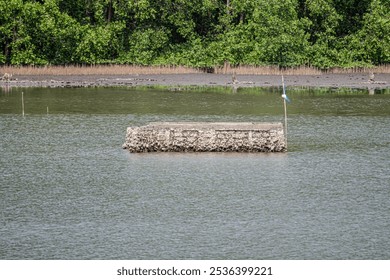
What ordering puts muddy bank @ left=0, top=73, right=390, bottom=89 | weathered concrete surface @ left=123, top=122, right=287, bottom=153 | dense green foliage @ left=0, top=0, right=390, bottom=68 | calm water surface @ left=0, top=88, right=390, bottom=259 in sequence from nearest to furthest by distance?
calm water surface @ left=0, top=88, right=390, bottom=259 < weathered concrete surface @ left=123, top=122, right=287, bottom=153 < muddy bank @ left=0, top=73, right=390, bottom=89 < dense green foliage @ left=0, top=0, right=390, bottom=68

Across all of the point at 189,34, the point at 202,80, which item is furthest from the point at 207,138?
the point at 189,34

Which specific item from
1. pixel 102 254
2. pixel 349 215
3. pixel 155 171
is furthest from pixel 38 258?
pixel 155 171

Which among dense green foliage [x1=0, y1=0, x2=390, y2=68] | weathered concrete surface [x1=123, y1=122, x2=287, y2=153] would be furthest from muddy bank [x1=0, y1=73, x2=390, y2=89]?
weathered concrete surface [x1=123, y1=122, x2=287, y2=153]

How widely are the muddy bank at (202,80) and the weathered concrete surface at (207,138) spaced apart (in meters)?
45.3

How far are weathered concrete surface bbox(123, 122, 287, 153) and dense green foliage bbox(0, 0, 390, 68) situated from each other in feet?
211

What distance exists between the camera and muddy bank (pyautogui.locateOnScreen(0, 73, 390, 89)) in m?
92.1

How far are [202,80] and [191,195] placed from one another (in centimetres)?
6267

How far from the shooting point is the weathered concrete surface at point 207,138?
4294cm

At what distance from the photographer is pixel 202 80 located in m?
96.3

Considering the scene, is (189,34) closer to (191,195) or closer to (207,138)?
(207,138)

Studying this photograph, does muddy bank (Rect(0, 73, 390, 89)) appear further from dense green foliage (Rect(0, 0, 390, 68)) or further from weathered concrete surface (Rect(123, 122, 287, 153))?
weathered concrete surface (Rect(123, 122, 287, 153))
